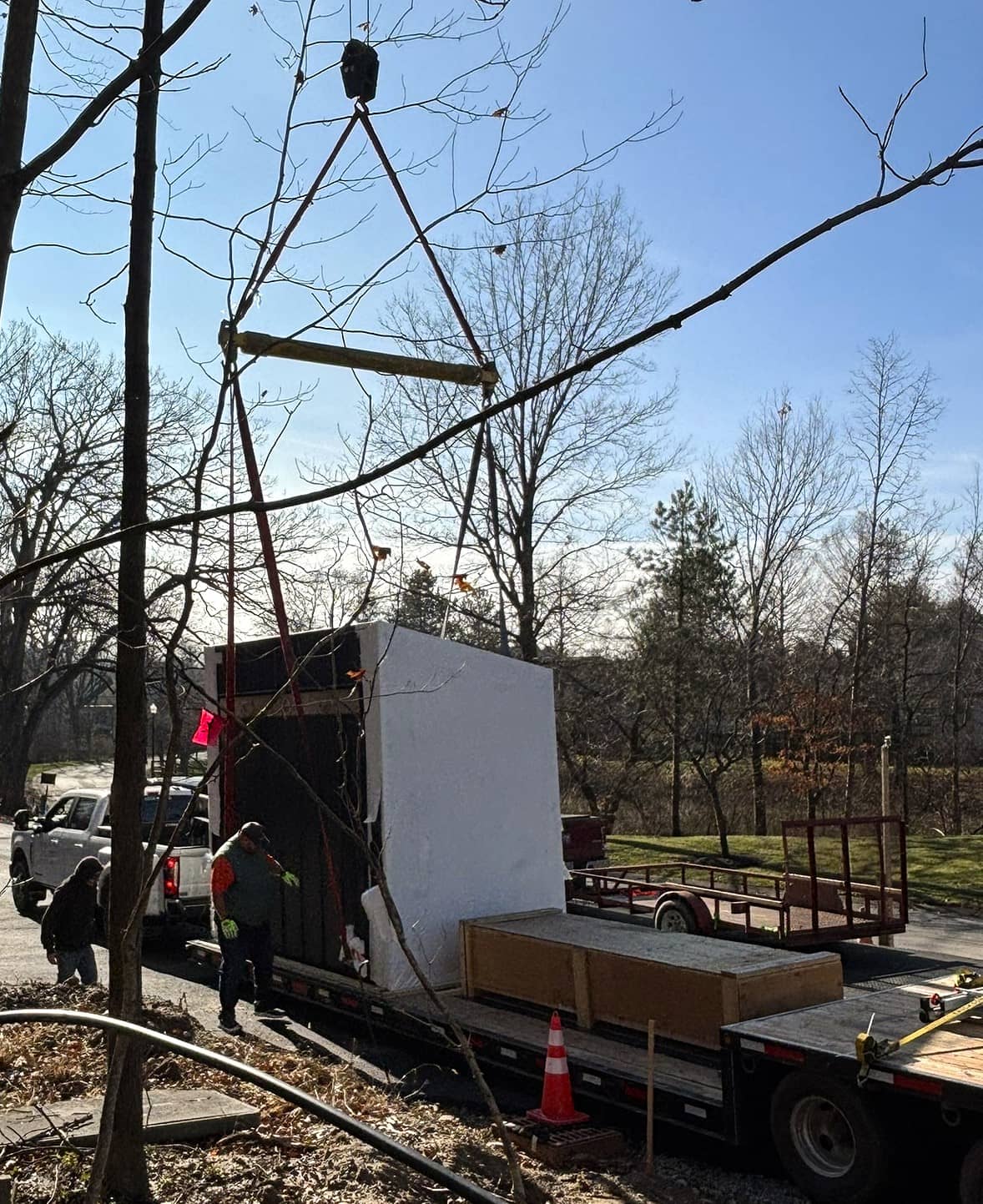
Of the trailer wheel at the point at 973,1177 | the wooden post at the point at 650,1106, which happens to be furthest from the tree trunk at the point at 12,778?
the trailer wheel at the point at 973,1177

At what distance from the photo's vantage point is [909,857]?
74.7 feet

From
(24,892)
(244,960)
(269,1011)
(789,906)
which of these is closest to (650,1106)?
(244,960)

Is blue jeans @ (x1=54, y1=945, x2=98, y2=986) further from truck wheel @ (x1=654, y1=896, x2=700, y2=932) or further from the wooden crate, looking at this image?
truck wheel @ (x1=654, y1=896, x2=700, y2=932)

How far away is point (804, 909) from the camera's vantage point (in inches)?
501

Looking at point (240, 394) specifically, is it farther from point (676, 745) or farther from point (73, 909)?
point (676, 745)

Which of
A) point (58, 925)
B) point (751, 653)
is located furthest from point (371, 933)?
point (751, 653)

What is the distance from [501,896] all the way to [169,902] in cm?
512

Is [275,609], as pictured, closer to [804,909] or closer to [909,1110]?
[909,1110]

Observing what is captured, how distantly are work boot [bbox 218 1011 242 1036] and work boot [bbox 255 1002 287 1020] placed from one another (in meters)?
0.27

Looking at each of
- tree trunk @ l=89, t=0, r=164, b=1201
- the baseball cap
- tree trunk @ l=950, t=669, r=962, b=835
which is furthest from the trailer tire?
tree trunk @ l=950, t=669, r=962, b=835

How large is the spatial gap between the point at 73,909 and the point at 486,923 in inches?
145

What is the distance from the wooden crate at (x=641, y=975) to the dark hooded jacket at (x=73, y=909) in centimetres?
336

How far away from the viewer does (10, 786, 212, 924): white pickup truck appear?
1364 cm

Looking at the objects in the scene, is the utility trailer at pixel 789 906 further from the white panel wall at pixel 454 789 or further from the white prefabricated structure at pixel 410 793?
the white prefabricated structure at pixel 410 793
